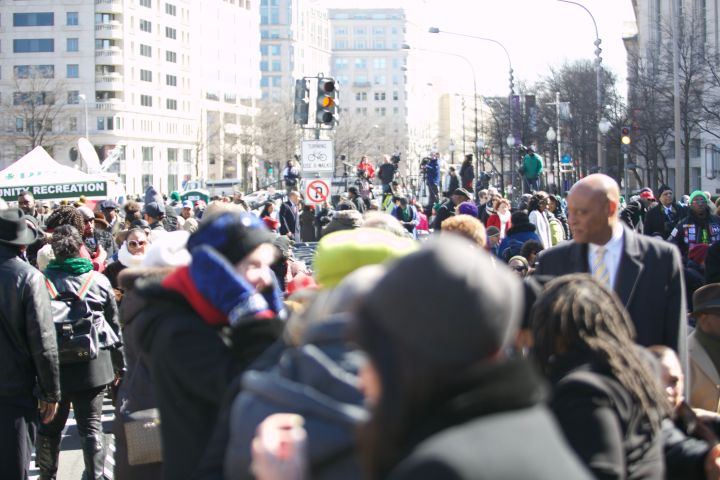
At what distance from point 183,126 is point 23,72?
23.8 metres

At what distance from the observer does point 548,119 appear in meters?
60.6

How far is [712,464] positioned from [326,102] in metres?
18.0

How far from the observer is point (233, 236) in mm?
4227

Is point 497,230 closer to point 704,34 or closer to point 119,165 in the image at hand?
point 704,34

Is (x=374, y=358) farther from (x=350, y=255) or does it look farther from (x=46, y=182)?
(x=46, y=182)

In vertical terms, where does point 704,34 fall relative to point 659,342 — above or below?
above

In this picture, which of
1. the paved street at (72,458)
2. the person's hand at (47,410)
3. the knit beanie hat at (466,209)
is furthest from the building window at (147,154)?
the person's hand at (47,410)

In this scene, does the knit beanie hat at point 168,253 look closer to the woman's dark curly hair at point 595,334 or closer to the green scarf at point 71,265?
the woman's dark curly hair at point 595,334

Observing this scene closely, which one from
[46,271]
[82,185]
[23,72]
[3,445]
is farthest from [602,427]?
[23,72]

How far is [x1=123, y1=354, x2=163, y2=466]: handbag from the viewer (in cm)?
566

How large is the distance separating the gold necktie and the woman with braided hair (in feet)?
5.87

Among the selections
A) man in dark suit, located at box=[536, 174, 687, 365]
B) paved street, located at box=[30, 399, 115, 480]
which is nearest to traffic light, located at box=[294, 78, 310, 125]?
paved street, located at box=[30, 399, 115, 480]

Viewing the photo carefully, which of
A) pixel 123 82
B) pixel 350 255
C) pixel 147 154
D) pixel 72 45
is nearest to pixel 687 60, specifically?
pixel 350 255

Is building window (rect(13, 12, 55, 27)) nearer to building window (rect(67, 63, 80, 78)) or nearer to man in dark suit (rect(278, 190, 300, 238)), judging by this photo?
building window (rect(67, 63, 80, 78))
